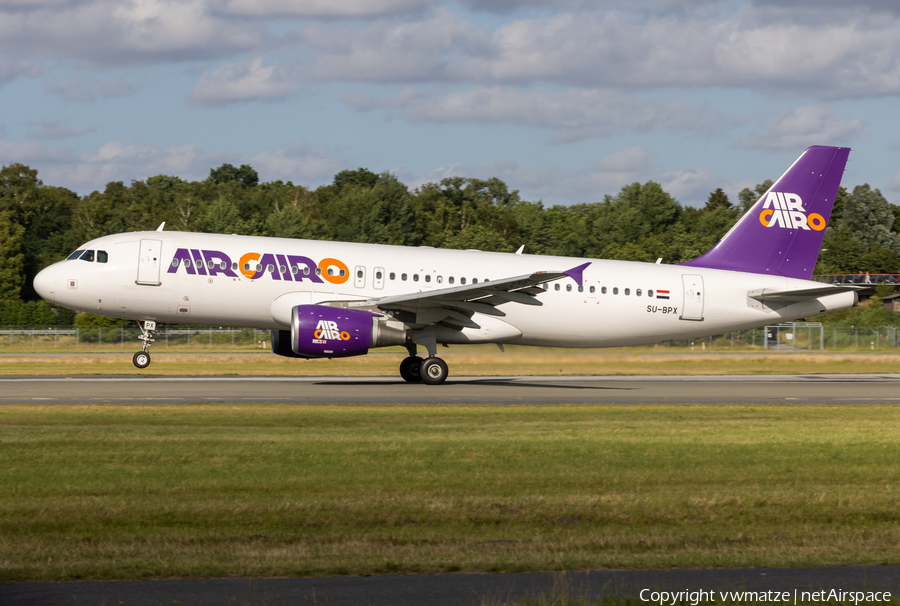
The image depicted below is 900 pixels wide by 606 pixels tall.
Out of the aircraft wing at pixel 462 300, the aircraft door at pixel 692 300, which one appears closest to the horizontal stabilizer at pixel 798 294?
the aircraft door at pixel 692 300

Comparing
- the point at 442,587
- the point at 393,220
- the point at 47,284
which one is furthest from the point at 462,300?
the point at 393,220

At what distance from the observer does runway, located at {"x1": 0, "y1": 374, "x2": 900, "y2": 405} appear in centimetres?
2311

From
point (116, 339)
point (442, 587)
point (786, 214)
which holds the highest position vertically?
point (786, 214)

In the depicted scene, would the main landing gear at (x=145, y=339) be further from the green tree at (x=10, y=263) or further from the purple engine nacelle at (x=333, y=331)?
the green tree at (x=10, y=263)

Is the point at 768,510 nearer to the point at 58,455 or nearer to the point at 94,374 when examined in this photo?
the point at 58,455

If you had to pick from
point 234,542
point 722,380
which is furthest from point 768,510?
point 722,380

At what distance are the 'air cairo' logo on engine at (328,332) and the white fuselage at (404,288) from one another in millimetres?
1682

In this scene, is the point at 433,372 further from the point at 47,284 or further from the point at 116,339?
the point at 116,339

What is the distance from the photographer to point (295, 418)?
18.7 metres

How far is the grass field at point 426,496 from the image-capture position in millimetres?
8531

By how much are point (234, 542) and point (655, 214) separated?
113m

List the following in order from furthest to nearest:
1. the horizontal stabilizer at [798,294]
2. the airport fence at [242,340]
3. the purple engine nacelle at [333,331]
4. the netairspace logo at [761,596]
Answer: the airport fence at [242,340] → the horizontal stabilizer at [798,294] → the purple engine nacelle at [333,331] → the netairspace logo at [761,596]

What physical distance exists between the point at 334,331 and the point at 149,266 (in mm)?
6025

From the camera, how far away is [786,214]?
31891mm
